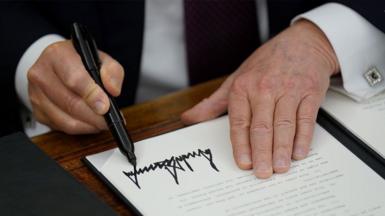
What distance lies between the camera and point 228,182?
2.30 ft

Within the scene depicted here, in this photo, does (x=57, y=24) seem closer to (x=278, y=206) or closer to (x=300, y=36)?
(x=300, y=36)

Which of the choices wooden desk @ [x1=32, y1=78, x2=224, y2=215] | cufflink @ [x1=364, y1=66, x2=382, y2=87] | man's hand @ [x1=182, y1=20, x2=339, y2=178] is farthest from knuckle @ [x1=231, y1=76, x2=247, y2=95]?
cufflink @ [x1=364, y1=66, x2=382, y2=87]

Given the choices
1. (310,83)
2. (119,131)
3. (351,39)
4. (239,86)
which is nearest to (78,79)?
(119,131)

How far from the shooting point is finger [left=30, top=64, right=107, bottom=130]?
0.85 metres

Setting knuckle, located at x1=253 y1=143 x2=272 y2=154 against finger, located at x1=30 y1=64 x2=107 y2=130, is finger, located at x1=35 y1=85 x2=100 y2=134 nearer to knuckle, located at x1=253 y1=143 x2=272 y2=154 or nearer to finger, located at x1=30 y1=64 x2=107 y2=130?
finger, located at x1=30 y1=64 x2=107 y2=130

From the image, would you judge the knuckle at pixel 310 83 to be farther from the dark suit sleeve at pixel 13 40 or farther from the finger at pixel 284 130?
the dark suit sleeve at pixel 13 40

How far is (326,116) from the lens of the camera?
84cm

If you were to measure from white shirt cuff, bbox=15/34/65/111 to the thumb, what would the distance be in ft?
1.02

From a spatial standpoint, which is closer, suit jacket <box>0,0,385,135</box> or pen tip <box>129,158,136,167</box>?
pen tip <box>129,158,136,167</box>

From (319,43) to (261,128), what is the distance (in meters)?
0.23

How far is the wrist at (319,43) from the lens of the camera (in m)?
0.91

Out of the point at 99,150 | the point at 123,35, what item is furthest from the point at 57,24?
the point at 99,150

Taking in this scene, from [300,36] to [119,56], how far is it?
422mm
